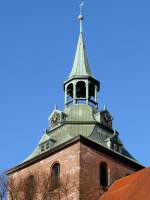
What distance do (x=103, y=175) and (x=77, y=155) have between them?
6.67 feet

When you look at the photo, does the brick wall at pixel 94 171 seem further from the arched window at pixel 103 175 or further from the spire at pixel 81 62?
Answer: the spire at pixel 81 62

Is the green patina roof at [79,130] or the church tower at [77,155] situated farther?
the green patina roof at [79,130]

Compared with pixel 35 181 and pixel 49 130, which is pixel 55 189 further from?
pixel 49 130

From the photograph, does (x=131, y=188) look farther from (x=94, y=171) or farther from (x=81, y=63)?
(x=81, y=63)

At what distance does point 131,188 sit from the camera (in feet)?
117

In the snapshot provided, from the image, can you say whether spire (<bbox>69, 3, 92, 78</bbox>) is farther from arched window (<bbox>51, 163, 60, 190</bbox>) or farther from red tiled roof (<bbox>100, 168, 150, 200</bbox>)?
red tiled roof (<bbox>100, 168, 150, 200</bbox>)

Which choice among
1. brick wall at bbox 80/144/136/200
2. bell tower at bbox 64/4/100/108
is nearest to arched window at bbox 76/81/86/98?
bell tower at bbox 64/4/100/108

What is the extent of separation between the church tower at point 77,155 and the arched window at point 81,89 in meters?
0.07

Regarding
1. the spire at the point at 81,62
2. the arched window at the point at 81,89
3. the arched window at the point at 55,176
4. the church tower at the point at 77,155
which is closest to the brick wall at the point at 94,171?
the church tower at the point at 77,155

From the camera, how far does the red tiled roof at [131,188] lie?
1356 inches

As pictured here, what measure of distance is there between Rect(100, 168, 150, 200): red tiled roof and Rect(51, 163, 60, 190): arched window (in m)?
2.64

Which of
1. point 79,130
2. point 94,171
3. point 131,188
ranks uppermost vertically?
point 79,130

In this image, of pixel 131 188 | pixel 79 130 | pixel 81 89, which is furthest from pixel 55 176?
pixel 81 89

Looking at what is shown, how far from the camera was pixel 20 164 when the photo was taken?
4109 cm
